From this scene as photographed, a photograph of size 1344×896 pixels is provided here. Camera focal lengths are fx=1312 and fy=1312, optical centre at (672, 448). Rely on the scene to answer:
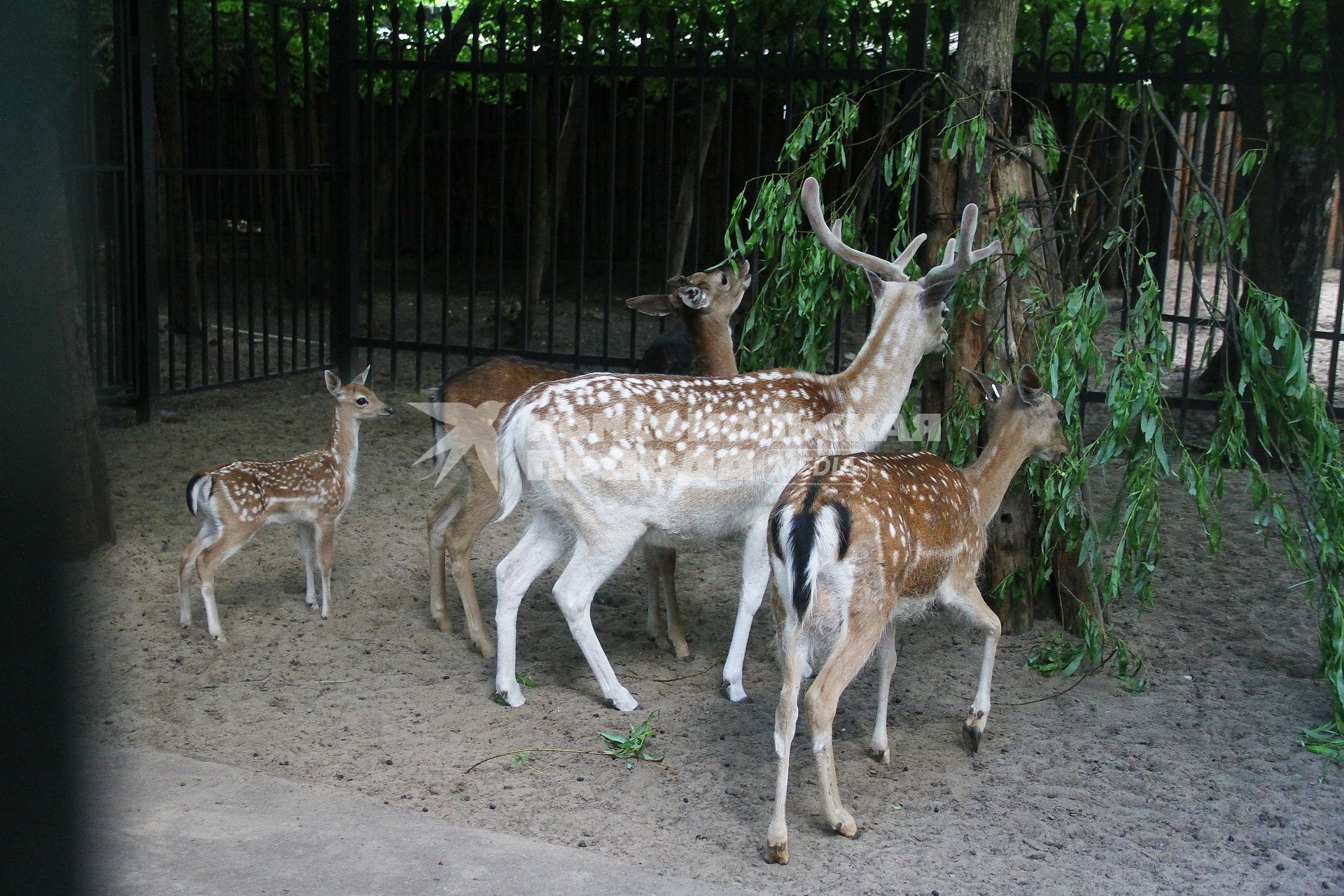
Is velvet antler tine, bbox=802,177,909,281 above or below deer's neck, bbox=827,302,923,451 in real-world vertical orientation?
above

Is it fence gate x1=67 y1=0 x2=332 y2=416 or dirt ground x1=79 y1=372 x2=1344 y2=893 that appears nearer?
dirt ground x1=79 y1=372 x2=1344 y2=893

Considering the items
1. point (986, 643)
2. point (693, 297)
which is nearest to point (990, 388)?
point (986, 643)

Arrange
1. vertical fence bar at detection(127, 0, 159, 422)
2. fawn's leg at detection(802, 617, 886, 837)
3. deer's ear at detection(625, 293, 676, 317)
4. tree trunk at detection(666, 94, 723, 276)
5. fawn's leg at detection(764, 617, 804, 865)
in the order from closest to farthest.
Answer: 1. fawn's leg at detection(764, 617, 804, 865)
2. fawn's leg at detection(802, 617, 886, 837)
3. deer's ear at detection(625, 293, 676, 317)
4. vertical fence bar at detection(127, 0, 159, 422)
5. tree trunk at detection(666, 94, 723, 276)

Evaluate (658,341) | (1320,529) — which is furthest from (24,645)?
(658,341)

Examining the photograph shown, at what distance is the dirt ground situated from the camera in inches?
154

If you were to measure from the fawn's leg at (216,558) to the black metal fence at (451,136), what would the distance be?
4.18 feet

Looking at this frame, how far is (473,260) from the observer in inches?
381

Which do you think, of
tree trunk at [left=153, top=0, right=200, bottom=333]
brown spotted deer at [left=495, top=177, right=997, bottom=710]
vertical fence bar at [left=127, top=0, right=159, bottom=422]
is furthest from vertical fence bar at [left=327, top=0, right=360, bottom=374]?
brown spotted deer at [left=495, top=177, right=997, bottom=710]

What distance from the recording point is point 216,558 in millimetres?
5555

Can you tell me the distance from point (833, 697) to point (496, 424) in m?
2.12

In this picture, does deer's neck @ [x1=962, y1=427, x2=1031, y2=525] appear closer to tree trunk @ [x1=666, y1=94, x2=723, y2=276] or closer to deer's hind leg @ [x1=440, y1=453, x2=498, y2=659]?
deer's hind leg @ [x1=440, y1=453, x2=498, y2=659]

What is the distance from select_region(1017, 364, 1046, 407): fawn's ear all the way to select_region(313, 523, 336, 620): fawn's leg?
3.06 metres

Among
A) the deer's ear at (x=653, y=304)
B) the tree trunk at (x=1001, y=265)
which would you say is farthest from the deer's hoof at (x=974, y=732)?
the deer's ear at (x=653, y=304)

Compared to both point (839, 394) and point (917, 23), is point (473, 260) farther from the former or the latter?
point (839, 394)
